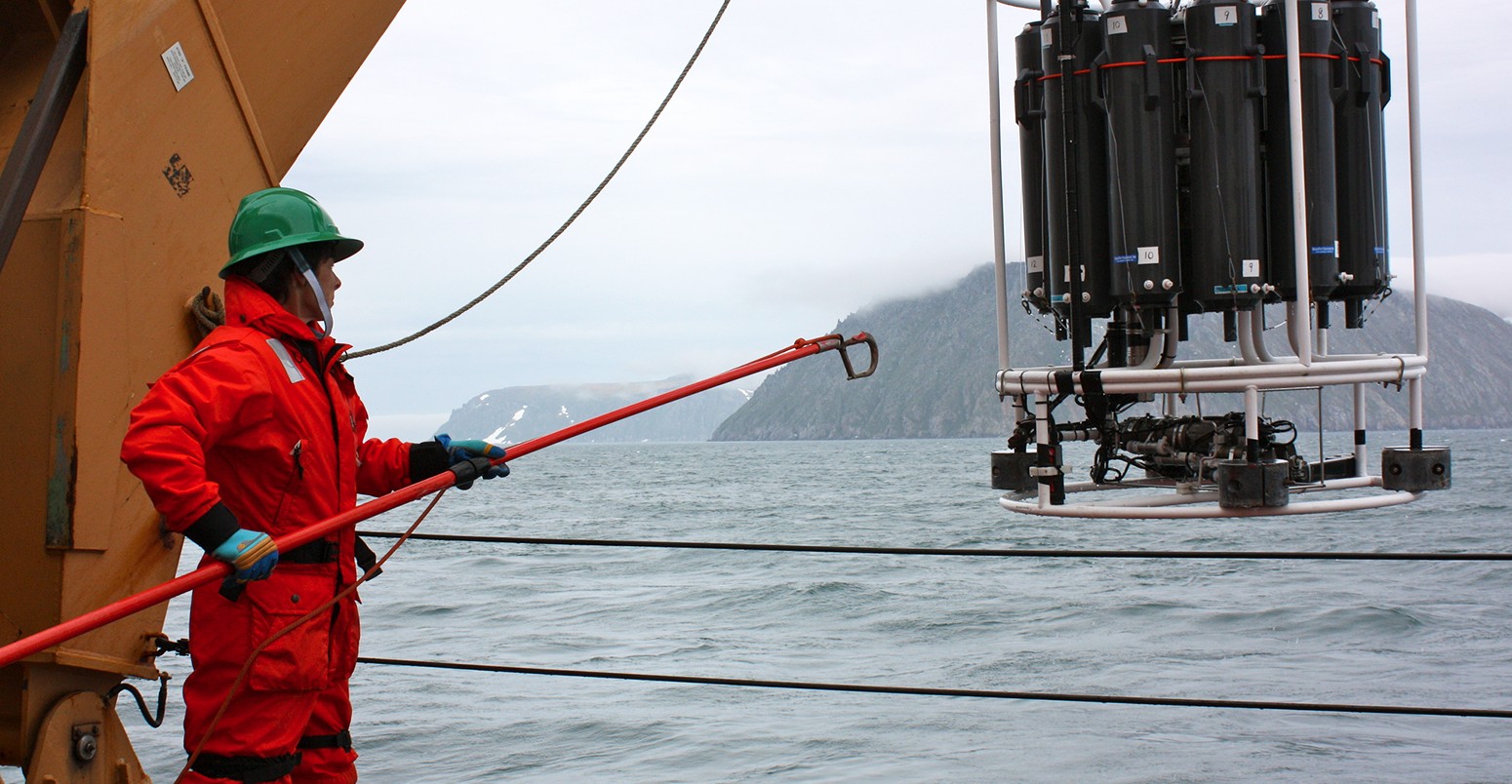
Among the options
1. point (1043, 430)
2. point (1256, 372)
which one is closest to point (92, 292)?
point (1043, 430)

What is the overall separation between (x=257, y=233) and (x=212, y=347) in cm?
33

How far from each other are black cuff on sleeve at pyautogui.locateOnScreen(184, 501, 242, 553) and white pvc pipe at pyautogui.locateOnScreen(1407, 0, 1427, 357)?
14.8ft

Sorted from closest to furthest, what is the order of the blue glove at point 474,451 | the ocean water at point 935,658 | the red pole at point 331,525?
the red pole at point 331,525 → the blue glove at point 474,451 → the ocean water at point 935,658

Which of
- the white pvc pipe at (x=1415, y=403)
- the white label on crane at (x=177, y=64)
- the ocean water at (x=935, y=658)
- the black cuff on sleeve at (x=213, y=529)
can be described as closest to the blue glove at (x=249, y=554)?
the black cuff on sleeve at (x=213, y=529)

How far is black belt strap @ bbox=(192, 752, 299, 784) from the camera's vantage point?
3.14 metres

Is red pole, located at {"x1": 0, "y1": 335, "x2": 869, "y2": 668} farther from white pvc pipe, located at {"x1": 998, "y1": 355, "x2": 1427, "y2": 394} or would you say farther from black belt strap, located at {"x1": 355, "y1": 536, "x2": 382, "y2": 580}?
white pvc pipe, located at {"x1": 998, "y1": 355, "x2": 1427, "y2": 394}

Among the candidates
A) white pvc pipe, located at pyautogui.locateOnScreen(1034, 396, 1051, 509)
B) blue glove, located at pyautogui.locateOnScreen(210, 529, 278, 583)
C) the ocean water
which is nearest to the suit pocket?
Answer: blue glove, located at pyautogui.locateOnScreen(210, 529, 278, 583)

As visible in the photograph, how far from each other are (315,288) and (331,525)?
61cm

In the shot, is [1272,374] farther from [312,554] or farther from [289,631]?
[289,631]

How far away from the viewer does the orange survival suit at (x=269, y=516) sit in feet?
10.0

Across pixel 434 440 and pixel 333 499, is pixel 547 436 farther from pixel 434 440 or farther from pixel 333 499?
pixel 333 499

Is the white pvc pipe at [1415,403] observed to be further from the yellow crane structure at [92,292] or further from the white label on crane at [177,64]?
the white label on crane at [177,64]

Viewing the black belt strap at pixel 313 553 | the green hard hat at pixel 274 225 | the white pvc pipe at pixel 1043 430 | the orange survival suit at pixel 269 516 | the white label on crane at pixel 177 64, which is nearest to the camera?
the orange survival suit at pixel 269 516

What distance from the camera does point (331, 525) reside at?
10.0ft
